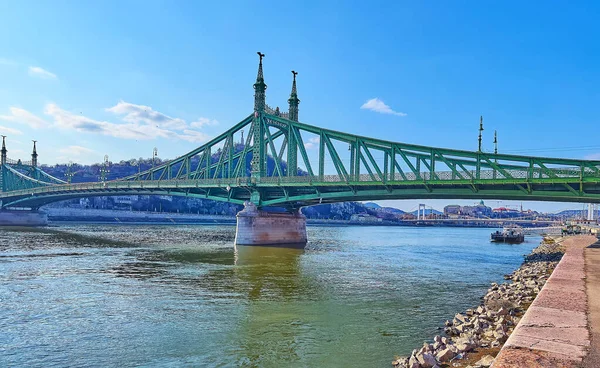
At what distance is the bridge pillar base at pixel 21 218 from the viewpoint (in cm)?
11806

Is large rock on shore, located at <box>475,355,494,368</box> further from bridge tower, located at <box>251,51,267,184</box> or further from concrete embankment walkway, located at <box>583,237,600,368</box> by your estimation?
bridge tower, located at <box>251,51,267,184</box>

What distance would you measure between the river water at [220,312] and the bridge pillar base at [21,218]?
96035 millimetres

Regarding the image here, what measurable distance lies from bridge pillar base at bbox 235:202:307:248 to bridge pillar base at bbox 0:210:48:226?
274 ft

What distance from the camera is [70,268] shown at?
113ft

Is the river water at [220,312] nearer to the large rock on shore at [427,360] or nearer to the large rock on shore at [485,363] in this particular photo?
the large rock on shore at [427,360]

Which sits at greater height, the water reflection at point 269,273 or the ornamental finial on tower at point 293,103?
the ornamental finial on tower at point 293,103

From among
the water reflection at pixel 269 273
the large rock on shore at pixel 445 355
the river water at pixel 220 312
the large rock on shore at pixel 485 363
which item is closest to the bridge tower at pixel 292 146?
the water reflection at pixel 269 273

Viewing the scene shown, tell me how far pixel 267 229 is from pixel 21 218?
89.0 metres

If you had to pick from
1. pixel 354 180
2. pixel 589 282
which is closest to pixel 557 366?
pixel 589 282

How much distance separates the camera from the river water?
14.0 metres

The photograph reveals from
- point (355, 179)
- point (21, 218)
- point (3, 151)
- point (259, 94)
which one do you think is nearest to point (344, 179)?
point (355, 179)

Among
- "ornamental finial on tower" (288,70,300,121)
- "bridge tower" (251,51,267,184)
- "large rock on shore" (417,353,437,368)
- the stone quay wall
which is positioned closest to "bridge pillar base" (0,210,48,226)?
"bridge tower" (251,51,267,184)

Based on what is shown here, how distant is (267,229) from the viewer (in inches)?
2485

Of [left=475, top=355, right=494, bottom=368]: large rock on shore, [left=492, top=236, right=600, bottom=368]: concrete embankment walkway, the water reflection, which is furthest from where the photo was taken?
the water reflection
